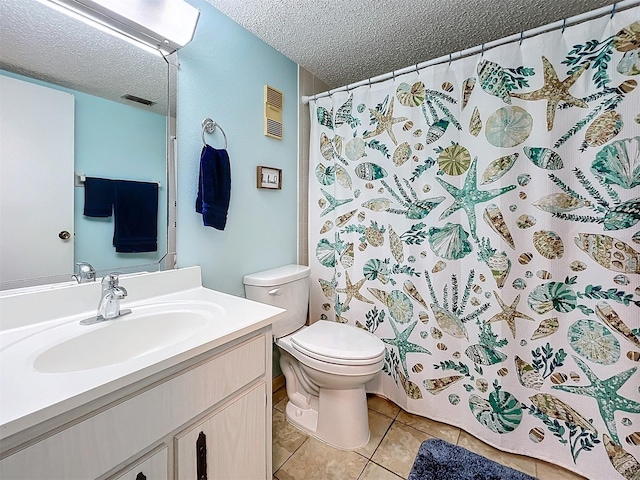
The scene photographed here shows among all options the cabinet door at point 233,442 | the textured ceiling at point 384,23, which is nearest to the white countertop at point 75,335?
the cabinet door at point 233,442

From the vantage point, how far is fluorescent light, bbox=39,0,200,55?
96 cm

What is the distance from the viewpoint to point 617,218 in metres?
1.10

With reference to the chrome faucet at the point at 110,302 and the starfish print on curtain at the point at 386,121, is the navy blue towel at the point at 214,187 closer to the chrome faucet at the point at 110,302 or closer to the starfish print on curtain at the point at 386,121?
the chrome faucet at the point at 110,302

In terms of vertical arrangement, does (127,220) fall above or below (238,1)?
below

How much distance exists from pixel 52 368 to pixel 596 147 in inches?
75.5

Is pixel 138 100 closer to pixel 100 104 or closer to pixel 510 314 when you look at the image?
pixel 100 104

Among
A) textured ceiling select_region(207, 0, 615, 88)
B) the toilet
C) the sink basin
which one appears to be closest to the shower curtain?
textured ceiling select_region(207, 0, 615, 88)

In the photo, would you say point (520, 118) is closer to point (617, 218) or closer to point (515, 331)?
point (617, 218)

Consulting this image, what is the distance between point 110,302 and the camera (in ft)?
2.99

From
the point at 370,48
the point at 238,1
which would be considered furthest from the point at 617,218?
the point at 238,1

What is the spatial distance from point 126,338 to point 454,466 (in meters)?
1.41

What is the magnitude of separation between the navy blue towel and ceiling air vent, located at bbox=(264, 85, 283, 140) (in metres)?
0.39

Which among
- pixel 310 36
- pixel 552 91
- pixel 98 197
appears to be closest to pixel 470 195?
pixel 552 91

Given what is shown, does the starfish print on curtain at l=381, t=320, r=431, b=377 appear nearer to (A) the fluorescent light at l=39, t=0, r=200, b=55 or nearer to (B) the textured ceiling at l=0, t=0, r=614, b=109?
(B) the textured ceiling at l=0, t=0, r=614, b=109
